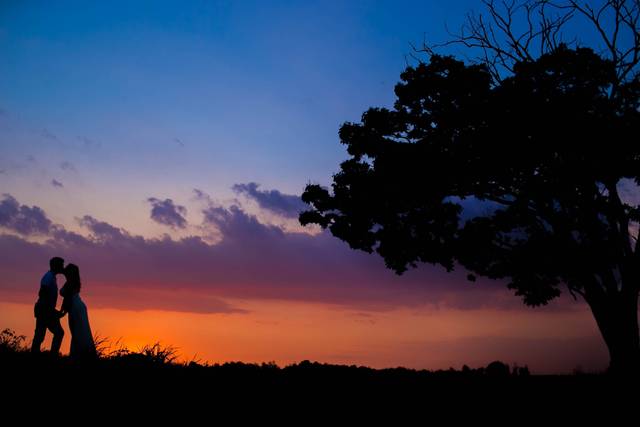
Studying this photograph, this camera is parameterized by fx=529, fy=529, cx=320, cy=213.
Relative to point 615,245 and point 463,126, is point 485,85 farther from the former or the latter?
point 615,245

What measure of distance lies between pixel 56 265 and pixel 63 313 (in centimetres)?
119

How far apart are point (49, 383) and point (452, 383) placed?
8069mm

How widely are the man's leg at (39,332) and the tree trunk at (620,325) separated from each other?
660 inches

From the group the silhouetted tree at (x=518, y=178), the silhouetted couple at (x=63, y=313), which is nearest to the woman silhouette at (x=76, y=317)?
the silhouetted couple at (x=63, y=313)

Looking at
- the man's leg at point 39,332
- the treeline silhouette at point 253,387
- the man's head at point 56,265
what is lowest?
the treeline silhouette at point 253,387

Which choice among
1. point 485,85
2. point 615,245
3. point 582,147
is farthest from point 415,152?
point 615,245

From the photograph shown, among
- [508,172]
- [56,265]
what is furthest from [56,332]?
[508,172]

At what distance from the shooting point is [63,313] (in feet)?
40.8

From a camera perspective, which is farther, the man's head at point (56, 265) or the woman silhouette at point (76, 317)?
the man's head at point (56, 265)

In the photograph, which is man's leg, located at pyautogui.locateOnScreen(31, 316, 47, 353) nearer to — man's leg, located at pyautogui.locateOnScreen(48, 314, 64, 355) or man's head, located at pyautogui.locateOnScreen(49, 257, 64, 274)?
man's leg, located at pyautogui.locateOnScreen(48, 314, 64, 355)

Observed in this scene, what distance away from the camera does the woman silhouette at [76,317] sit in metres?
11.8

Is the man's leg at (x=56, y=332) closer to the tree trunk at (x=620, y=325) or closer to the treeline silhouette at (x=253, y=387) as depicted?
the treeline silhouette at (x=253, y=387)

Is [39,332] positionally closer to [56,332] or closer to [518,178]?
[56,332]

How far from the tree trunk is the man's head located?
16694 mm
